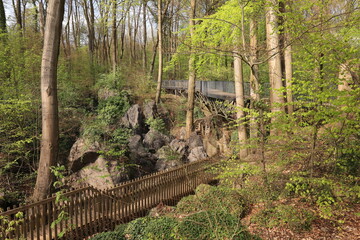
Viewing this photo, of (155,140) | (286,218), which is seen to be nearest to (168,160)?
(155,140)

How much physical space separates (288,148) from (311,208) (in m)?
1.57

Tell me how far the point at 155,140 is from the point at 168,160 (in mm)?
1925

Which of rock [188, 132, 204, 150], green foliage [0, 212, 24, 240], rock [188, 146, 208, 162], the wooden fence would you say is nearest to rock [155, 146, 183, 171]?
rock [188, 146, 208, 162]

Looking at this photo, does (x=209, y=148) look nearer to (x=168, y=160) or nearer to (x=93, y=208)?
(x=168, y=160)

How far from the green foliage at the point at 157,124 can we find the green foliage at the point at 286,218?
9817mm

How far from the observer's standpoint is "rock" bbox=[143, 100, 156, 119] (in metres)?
15.3

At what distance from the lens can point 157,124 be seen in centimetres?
1466

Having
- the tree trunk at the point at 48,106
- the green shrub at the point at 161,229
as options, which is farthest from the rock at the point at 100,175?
the green shrub at the point at 161,229

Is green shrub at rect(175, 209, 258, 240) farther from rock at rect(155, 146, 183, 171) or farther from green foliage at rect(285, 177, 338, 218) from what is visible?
rock at rect(155, 146, 183, 171)

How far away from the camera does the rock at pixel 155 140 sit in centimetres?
1362

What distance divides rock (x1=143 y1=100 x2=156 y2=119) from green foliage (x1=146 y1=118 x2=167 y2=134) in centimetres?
44

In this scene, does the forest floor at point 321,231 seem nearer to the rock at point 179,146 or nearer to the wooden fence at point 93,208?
the wooden fence at point 93,208

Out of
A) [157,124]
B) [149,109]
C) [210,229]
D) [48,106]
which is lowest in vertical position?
[210,229]

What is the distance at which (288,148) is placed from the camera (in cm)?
527
